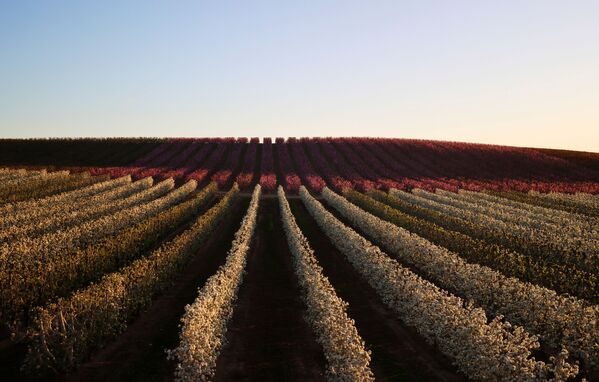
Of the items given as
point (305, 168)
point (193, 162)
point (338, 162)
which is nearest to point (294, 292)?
point (305, 168)

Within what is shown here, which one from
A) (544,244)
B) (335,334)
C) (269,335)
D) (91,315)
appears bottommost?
(269,335)

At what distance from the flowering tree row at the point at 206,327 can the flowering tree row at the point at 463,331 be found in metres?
7.64

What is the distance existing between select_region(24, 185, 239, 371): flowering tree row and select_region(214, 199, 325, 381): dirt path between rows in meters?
4.53

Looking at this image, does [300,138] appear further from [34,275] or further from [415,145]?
[34,275]

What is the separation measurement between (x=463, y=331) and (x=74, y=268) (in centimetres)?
1935

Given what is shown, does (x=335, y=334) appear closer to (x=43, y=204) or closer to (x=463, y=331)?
(x=463, y=331)

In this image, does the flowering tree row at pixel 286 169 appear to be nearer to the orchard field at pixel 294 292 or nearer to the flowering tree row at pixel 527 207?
the orchard field at pixel 294 292


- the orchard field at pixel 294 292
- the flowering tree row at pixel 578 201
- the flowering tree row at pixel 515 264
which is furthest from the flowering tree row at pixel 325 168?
the flowering tree row at pixel 515 264

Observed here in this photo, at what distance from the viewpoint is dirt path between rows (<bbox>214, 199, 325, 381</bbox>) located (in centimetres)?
1698

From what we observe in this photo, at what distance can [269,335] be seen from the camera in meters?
20.2

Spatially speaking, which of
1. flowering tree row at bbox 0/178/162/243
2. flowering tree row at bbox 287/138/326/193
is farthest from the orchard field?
flowering tree row at bbox 287/138/326/193

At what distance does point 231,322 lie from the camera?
21531 mm

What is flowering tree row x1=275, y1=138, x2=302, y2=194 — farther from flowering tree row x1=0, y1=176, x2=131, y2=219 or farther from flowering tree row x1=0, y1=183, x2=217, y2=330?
flowering tree row x1=0, y1=183, x2=217, y2=330

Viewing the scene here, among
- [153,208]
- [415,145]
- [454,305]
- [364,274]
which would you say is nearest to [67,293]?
[364,274]
